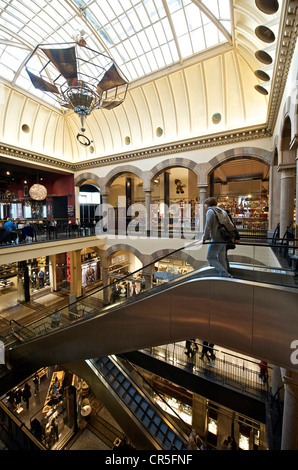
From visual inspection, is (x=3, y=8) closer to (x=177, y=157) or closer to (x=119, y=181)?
(x=177, y=157)

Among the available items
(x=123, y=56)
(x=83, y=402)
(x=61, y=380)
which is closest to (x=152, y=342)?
(x=83, y=402)

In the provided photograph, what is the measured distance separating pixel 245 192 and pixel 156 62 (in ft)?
32.4

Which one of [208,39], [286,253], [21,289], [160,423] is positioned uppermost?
[208,39]

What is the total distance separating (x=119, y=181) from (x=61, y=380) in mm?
15216

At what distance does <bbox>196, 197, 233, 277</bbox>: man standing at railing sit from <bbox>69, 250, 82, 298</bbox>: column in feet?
42.2

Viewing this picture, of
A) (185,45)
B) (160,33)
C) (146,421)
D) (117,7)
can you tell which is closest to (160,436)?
(146,421)

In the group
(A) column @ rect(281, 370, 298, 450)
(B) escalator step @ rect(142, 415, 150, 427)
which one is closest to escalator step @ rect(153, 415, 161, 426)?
(B) escalator step @ rect(142, 415, 150, 427)

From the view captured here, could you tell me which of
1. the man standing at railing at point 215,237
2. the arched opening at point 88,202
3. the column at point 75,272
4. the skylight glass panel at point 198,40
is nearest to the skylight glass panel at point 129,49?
the skylight glass panel at point 198,40

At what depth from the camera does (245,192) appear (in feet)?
49.9

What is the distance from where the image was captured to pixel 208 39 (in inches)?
351

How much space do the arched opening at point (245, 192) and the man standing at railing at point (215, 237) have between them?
22.5 ft

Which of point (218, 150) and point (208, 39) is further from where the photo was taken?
point (218, 150)

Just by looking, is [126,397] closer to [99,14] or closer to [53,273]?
[53,273]

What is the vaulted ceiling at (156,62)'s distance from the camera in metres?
8.34
